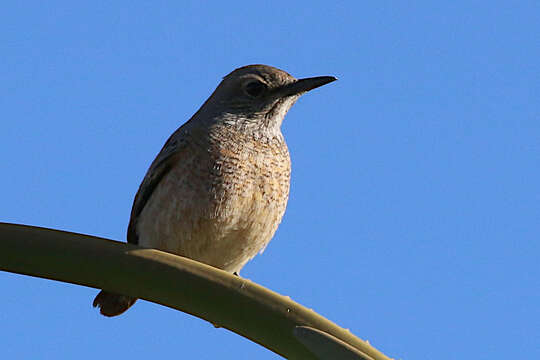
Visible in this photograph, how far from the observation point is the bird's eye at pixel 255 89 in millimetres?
5625

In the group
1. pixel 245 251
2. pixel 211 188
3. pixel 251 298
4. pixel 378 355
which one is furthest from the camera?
pixel 245 251

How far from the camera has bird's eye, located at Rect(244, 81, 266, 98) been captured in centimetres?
562

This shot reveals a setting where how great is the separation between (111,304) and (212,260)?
710 mm

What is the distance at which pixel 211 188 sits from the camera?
16.1 ft

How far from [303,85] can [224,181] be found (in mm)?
965

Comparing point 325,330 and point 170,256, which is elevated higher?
point 170,256

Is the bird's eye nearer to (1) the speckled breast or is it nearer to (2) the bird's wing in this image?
(1) the speckled breast

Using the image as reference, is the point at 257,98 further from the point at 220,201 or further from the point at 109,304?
the point at 109,304

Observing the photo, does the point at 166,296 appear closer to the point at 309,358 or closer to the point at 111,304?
the point at 309,358

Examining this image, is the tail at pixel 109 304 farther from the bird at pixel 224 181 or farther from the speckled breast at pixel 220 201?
the speckled breast at pixel 220 201

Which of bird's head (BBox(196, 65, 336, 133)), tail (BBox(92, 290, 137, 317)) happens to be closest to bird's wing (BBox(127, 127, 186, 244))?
bird's head (BBox(196, 65, 336, 133))

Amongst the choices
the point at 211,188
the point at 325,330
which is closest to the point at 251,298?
the point at 325,330

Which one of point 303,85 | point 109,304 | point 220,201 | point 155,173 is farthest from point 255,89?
point 109,304

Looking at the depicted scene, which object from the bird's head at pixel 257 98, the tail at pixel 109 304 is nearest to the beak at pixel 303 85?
the bird's head at pixel 257 98
